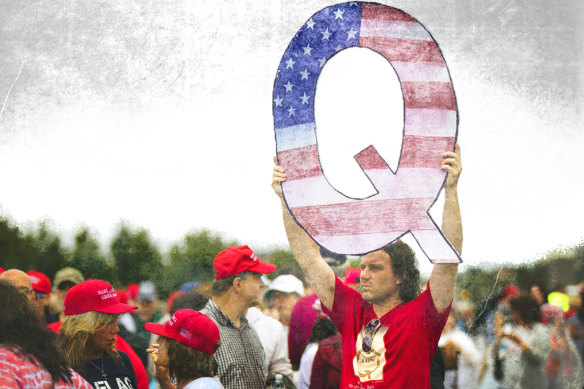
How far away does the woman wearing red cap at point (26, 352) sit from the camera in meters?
1.76

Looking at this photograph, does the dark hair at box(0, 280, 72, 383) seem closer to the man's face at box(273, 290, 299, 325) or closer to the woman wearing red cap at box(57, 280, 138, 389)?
the woman wearing red cap at box(57, 280, 138, 389)

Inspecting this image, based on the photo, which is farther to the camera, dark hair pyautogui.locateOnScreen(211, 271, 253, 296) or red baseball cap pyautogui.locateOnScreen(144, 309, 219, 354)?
dark hair pyautogui.locateOnScreen(211, 271, 253, 296)

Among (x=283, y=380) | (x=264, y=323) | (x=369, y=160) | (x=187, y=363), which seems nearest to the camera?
(x=187, y=363)

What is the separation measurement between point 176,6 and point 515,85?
7.15ft

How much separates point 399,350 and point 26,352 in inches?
53.9

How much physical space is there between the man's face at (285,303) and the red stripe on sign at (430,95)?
223 cm

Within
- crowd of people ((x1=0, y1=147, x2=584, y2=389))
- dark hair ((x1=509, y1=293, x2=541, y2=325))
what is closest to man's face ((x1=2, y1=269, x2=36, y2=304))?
crowd of people ((x1=0, y1=147, x2=584, y2=389))

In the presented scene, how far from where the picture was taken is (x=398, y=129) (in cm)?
379

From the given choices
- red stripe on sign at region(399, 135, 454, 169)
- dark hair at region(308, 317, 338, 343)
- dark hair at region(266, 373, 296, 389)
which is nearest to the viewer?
red stripe on sign at region(399, 135, 454, 169)

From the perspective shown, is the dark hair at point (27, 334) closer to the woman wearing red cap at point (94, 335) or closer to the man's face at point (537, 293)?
the woman wearing red cap at point (94, 335)

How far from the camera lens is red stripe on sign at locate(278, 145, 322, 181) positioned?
2.99 metres

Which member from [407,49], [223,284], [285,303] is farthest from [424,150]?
[285,303]

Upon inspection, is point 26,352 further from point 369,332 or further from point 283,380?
point 283,380

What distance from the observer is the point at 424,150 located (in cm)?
286
